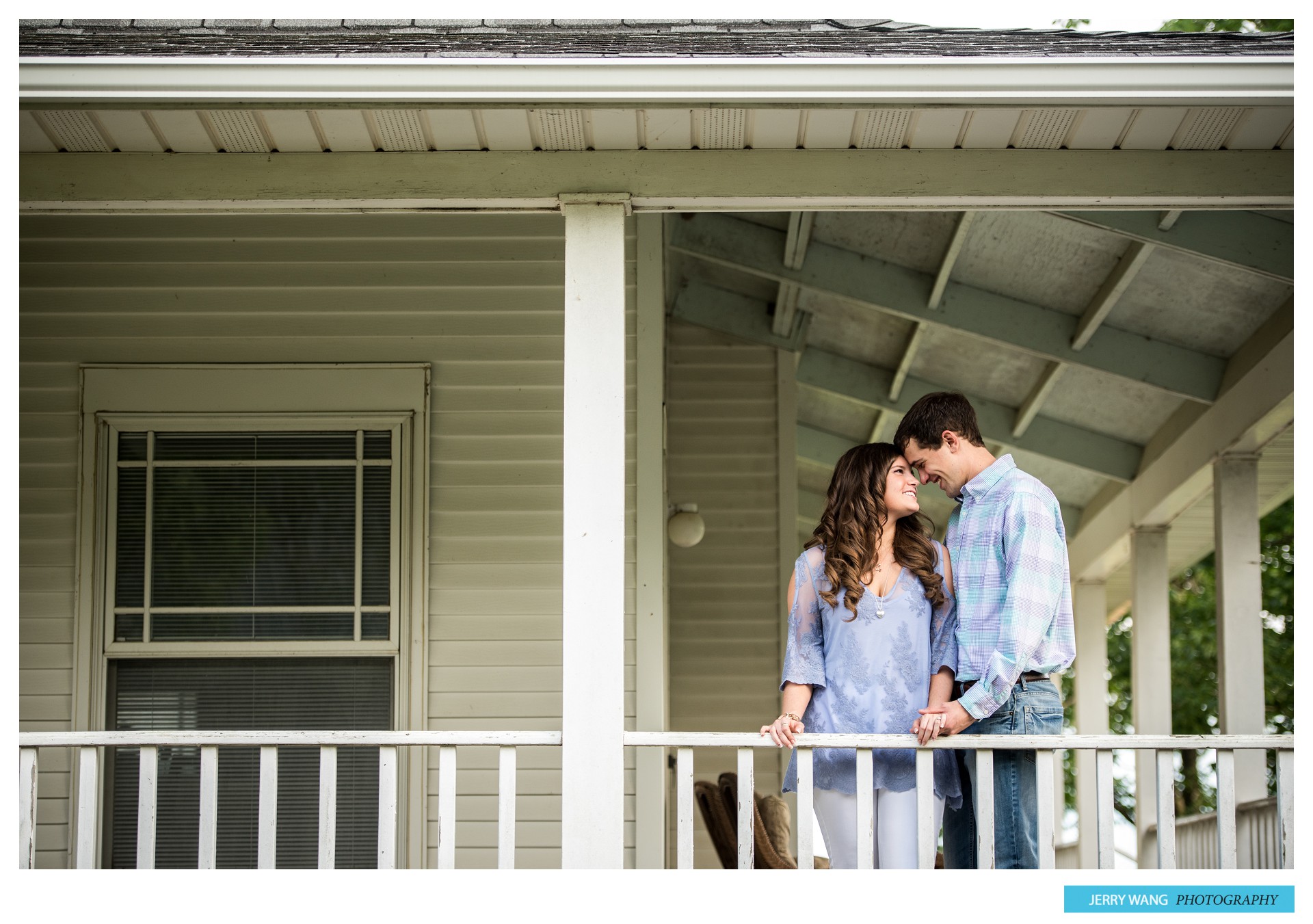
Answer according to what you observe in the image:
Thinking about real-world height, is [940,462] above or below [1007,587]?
above

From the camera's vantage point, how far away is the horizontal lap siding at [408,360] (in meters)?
5.55

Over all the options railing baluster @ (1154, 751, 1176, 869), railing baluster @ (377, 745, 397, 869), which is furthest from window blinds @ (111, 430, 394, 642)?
railing baluster @ (1154, 751, 1176, 869)

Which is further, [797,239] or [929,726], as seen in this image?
[797,239]

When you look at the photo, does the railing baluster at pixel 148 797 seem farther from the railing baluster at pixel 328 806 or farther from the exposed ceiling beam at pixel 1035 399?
the exposed ceiling beam at pixel 1035 399

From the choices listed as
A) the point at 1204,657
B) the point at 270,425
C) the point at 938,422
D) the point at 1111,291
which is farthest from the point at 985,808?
the point at 1204,657

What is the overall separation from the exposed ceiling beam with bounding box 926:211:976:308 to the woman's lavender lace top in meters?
2.61

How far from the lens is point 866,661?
3.97 metres

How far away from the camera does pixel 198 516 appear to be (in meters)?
5.62

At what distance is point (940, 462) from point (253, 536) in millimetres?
2944

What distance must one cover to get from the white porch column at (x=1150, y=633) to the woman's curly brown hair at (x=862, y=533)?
213 inches

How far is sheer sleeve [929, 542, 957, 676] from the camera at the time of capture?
3.95 meters

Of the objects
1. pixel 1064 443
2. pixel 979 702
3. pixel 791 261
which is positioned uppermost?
pixel 791 261

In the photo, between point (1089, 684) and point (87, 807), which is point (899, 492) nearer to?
point (87, 807)
